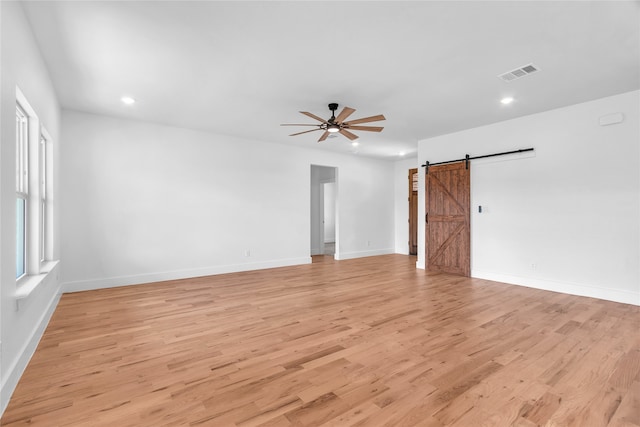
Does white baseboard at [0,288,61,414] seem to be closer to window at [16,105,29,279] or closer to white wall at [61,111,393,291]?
A: window at [16,105,29,279]

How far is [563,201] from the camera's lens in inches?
189

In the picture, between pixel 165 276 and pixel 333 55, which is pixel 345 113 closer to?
pixel 333 55

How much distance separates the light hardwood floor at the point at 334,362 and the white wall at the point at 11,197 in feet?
0.56

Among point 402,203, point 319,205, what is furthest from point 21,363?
point 402,203

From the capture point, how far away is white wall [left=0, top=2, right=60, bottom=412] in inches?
79.4

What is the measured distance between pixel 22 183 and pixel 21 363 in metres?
1.79

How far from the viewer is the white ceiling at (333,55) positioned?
8.23 feet

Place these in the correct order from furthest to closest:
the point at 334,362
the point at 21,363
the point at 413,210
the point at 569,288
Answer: the point at 413,210, the point at 569,288, the point at 334,362, the point at 21,363

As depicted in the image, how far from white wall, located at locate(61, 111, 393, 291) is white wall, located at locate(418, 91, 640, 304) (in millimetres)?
3878

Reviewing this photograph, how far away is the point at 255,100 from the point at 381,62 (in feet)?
6.43

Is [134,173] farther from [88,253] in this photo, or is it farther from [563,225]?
[563,225]

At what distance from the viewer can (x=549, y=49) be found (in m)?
3.07

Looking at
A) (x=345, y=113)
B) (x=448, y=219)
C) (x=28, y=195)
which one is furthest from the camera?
(x=448, y=219)

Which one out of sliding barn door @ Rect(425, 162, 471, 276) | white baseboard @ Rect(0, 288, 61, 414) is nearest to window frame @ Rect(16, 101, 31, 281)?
white baseboard @ Rect(0, 288, 61, 414)
